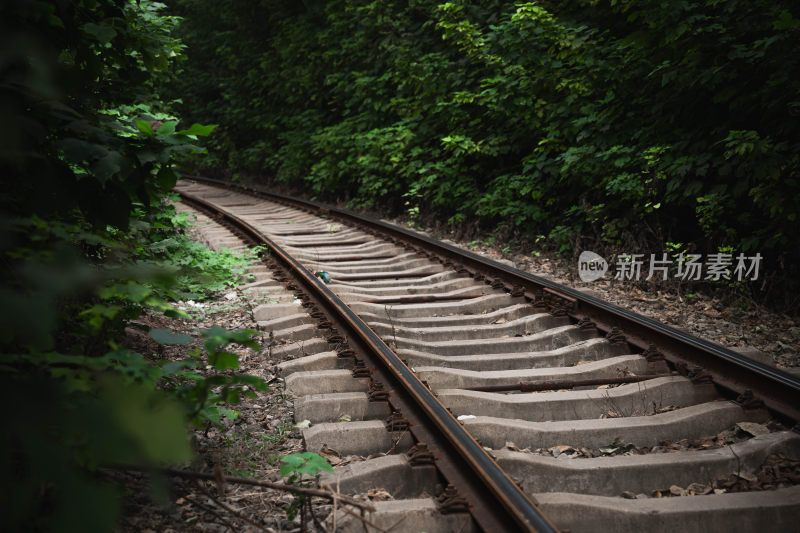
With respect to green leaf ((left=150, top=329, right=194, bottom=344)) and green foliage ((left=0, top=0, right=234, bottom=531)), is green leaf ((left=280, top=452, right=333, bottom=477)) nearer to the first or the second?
green foliage ((left=0, top=0, right=234, bottom=531))

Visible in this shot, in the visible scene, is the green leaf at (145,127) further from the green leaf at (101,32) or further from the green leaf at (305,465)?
the green leaf at (305,465)

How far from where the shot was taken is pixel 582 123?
23.7 feet

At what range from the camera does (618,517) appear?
7.06 ft

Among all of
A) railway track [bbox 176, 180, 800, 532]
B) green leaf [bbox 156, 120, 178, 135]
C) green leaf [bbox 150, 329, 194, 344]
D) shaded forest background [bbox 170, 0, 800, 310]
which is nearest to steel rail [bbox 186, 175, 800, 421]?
railway track [bbox 176, 180, 800, 532]

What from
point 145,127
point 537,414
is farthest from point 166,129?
point 537,414

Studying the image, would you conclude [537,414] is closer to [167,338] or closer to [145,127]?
[167,338]

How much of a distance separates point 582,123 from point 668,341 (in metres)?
4.29

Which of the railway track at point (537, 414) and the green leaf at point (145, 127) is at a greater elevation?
the green leaf at point (145, 127)

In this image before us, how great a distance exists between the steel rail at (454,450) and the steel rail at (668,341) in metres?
1.76

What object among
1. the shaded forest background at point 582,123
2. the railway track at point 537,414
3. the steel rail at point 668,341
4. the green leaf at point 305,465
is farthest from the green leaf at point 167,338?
the shaded forest background at point 582,123

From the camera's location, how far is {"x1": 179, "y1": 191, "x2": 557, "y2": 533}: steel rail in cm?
199

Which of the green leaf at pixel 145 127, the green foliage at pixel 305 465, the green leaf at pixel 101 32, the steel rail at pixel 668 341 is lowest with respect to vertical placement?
the green foliage at pixel 305 465

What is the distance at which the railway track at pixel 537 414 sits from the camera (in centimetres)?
217

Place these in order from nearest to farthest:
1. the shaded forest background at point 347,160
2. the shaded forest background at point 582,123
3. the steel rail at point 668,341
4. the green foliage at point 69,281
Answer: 1. the green foliage at point 69,281
2. the shaded forest background at point 347,160
3. the steel rail at point 668,341
4. the shaded forest background at point 582,123
